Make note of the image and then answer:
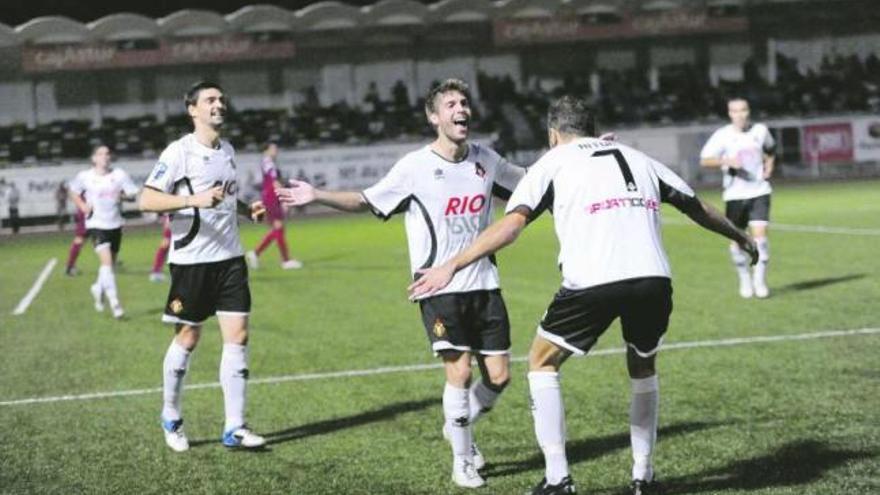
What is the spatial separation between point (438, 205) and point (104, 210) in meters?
10.8

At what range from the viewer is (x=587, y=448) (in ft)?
25.7

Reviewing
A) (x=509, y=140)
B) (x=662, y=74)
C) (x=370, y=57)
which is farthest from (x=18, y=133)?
(x=662, y=74)

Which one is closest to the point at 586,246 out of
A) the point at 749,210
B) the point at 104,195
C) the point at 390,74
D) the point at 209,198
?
the point at 209,198

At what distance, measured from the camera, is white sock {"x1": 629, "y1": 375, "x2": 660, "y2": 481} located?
646 centimetres

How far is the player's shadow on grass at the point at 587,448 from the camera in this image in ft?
24.3

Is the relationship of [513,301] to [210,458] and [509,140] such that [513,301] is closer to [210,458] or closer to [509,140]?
[210,458]

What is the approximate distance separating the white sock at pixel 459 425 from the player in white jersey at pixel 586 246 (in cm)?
85

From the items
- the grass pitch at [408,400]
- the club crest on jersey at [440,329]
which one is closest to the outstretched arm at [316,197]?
the club crest on jersey at [440,329]

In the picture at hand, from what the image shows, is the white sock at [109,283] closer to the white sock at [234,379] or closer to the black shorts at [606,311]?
the white sock at [234,379]

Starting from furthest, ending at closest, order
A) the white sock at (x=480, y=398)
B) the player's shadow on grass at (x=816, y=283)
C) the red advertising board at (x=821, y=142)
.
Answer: the red advertising board at (x=821, y=142) < the player's shadow on grass at (x=816, y=283) < the white sock at (x=480, y=398)

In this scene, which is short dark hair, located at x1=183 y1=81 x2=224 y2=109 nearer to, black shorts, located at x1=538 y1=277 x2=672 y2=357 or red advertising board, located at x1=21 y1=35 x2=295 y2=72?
black shorts, located at x1=538 y1=277 x2=672 y2=357

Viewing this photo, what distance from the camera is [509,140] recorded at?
45.2 meters

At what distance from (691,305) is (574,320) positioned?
8872 mm

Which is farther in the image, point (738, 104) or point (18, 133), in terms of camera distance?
point (18, 133)
